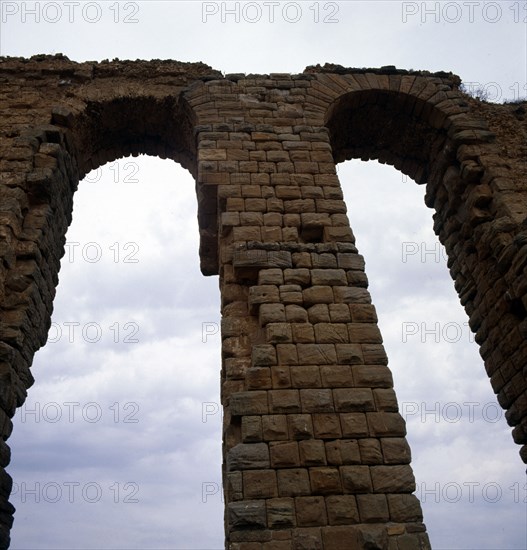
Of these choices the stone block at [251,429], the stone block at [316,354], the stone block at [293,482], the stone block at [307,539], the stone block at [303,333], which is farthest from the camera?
the stone block at [303,333]

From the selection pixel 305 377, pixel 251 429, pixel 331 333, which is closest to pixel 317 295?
pixel 331 333

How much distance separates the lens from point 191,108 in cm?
741

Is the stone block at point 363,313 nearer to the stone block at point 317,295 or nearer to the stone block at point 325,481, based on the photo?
the stone block at point 317,295

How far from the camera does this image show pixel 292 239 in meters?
5.66

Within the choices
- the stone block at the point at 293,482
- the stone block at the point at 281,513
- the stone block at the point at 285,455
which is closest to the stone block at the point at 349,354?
the stone block at the point at 285,455

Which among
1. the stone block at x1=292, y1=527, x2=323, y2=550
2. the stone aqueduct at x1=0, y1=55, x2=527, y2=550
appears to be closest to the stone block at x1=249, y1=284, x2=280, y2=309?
the stone aqueduct at x1=0, y1=55, x2=527, y2=550

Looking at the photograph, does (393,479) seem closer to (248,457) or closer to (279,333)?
(248,457)

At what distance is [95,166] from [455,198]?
19.5 feet

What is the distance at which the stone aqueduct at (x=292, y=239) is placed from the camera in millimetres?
4078

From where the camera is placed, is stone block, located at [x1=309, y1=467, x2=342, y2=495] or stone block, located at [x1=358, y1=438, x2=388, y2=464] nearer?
stone block, located at [x1=309, y1=467, x2=342, y2=495]

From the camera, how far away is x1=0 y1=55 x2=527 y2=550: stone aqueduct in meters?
4.08

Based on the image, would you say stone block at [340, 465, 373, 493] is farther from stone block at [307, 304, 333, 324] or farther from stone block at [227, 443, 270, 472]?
stone block at [307, 304, 333, 324]

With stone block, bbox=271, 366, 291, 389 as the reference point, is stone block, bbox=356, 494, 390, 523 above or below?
below

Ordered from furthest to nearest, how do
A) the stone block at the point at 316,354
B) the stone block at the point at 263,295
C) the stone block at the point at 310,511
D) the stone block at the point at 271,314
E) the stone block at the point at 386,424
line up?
the stone block at the point at 263,295 → the stone block at the point at 271,314 → the stone block at the point at 316,354 → the stone block at the point at 386,424 → the stone block at the point at 310,511
